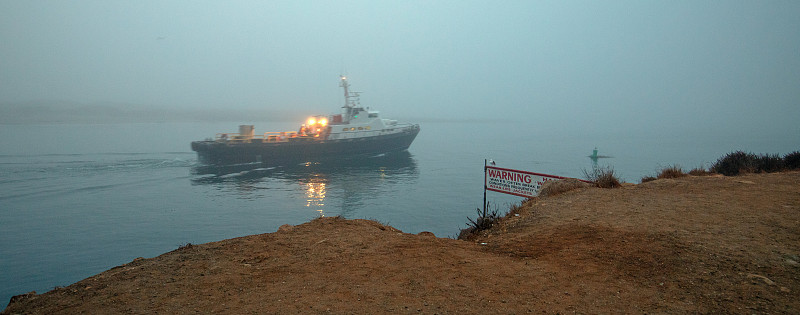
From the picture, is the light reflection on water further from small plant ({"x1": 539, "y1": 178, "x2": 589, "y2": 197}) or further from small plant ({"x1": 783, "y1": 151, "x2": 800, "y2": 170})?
small plant ({"x1": 783, "y1": 151, "x2": 800, "y2": 170})

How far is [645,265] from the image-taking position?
206 inches

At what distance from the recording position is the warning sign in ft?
36.9

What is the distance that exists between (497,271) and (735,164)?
15.6 metres

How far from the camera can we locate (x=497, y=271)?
17.4 ft

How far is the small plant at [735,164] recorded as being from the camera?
14.8 m

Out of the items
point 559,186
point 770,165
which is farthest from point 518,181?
point 770,165

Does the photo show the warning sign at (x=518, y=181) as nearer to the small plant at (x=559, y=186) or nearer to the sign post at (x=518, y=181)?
the sign post at (x=518, y=181)

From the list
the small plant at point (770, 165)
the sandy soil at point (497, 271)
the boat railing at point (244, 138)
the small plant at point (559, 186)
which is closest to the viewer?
the sandy soil at point (497, 271)

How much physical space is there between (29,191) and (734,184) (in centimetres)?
4551

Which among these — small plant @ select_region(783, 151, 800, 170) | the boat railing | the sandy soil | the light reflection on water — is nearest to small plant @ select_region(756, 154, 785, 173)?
small plant @ select_region(783, 151, 800, 170)

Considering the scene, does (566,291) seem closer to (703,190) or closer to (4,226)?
(703,190)

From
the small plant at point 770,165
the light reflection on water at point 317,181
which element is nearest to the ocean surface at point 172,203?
the light reflection on water at point 317,181

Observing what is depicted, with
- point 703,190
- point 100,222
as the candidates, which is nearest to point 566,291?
point 703,190

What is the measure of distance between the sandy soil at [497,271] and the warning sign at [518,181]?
322 cm
